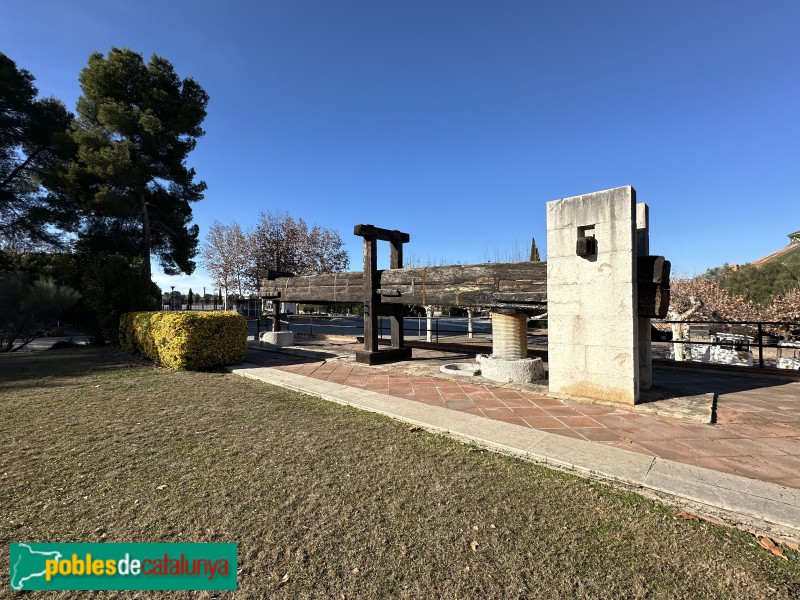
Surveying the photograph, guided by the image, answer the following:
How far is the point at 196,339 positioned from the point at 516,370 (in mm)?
6424

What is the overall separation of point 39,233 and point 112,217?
3093 millimetres

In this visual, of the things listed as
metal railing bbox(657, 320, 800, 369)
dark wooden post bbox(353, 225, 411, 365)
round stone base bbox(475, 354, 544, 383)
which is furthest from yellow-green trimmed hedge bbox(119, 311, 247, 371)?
metal railing bbox(657, 320, 800, 369)

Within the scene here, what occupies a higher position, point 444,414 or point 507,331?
point 507,331

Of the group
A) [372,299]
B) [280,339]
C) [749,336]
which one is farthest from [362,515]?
[749,336]

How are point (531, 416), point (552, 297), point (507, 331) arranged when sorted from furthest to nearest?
point (507, 331)
point (552, 297)
point (531, 416)

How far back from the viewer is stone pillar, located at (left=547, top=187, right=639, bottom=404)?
4.42 m

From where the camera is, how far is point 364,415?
4.44m

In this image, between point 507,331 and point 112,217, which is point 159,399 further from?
point 112,217

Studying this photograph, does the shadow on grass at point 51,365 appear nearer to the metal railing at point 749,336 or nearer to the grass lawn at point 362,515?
the grass lawn at point 362,515

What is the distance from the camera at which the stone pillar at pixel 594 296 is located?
442 centimetres

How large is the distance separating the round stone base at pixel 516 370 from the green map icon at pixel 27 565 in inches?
212

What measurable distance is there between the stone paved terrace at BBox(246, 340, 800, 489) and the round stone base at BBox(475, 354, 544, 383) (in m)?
0.28

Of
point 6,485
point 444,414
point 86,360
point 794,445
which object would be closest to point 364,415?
point 444,414

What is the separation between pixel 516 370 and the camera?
5.93 m
